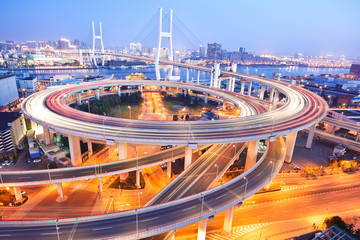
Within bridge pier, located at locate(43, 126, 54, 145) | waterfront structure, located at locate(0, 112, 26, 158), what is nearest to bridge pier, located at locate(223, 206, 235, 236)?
bridge pier, located at locate(43, 126, 54, 145)

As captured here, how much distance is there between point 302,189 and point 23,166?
37.7 meters

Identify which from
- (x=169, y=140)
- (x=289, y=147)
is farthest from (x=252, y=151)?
(x=169, y=140)

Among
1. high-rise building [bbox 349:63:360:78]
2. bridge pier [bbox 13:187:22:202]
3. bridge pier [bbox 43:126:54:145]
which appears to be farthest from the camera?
high-rise building [bbox 349:63:360:78]

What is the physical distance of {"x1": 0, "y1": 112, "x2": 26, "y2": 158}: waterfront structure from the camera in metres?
30.5

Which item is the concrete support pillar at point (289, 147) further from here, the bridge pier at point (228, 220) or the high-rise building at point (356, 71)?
the high-rise building at point (356, 71)

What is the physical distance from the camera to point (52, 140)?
34688mm

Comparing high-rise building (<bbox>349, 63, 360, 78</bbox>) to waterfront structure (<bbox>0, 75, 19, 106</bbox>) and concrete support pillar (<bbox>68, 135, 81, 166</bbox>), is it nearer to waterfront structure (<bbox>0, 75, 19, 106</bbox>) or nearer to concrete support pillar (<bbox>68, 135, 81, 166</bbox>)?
concrete support pillar (<bbox>68, 135, 81, 166</bbox>)

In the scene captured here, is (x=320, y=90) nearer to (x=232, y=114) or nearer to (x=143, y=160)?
(x=232, y=114)

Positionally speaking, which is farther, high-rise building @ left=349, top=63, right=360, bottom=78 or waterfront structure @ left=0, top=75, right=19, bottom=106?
high-rise building @ left=349, top=63, right=360, bottom=78

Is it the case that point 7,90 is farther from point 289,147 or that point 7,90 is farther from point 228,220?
point 289,147

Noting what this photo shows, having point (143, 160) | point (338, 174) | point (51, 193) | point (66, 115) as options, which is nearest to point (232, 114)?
point (338, 174)

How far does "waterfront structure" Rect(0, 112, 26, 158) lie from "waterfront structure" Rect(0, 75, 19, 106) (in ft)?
98.3

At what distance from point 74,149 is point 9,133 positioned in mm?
11594

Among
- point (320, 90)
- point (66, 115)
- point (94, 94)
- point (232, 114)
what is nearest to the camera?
point (66, 115)
